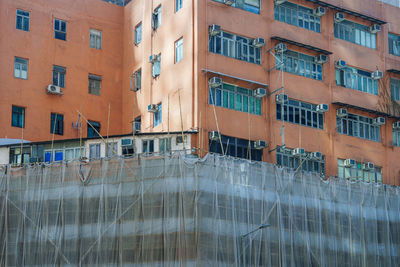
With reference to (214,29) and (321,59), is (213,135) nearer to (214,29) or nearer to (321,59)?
(214,29)

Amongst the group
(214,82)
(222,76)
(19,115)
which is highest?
(222,76)

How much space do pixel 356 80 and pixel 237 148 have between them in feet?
23.1

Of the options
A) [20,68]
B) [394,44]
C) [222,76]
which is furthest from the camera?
[394,44]

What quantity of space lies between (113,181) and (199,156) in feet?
11.0

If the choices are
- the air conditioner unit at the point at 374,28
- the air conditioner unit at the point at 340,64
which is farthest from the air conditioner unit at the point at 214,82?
the air conditioner unit at the point at 374,28

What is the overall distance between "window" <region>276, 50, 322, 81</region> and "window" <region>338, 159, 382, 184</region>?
3479 mm

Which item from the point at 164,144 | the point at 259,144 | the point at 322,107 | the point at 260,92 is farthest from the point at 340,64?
the point at 164,144

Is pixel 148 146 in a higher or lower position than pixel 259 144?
lower

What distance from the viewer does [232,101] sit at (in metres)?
26.0

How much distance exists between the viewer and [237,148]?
25.5 meters

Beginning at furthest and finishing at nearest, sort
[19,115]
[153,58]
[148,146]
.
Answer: [153,58] < [19,115] < [148,146]

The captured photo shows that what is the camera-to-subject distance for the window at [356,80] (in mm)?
29222

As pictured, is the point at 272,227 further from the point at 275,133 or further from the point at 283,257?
the point at 275,133

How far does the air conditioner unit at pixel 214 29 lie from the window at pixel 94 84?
6.04 meters
